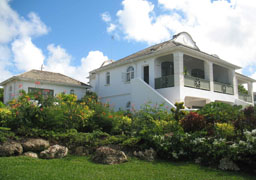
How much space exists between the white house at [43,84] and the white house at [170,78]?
2.58 m

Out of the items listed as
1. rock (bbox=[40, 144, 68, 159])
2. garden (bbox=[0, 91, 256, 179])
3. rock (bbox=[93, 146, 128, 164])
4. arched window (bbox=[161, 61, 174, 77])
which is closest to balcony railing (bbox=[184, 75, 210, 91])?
arched window (bbox=[161, 61, 174, 77])

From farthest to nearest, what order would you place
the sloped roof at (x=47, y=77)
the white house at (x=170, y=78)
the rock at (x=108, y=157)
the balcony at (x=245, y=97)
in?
the balcony at (x=245, y=97) → the sloped roof at (x=47, y=77) → the white house at (x=170, y=78) → the rock at (x=108, y=157)

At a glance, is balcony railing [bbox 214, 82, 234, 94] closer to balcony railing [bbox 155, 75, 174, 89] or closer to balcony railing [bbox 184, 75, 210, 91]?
balcony railing [bbox 184, 75, 210, 91]

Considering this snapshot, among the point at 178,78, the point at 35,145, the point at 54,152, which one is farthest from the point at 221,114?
the point at 178,78

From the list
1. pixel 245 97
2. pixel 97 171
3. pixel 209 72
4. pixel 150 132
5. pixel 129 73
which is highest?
pixel 129 73

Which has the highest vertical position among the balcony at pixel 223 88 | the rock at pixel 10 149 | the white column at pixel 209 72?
the white column at pixel 209 72

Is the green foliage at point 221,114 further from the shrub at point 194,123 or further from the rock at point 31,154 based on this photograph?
the rock at point 31,154

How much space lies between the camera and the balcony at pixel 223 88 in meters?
18.7

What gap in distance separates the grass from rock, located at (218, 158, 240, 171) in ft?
0.74

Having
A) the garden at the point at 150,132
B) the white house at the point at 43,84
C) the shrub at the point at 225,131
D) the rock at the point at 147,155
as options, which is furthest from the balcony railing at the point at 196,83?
the white house at the point at 43,84

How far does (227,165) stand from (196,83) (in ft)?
37.7

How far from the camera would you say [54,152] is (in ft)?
21.9

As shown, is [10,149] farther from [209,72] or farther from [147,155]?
[209,72]

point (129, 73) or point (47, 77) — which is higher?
point (129, 73)
